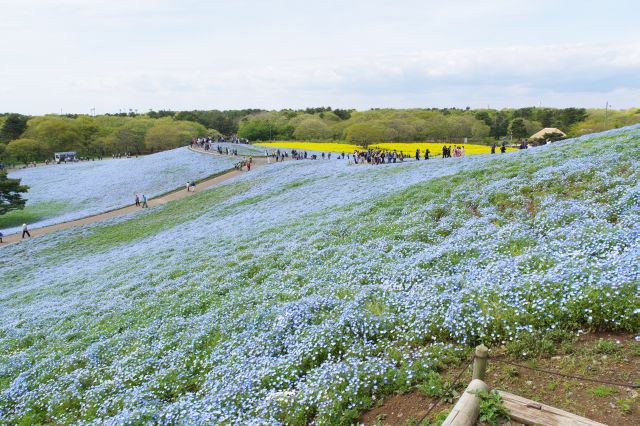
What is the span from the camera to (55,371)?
35.6 ft

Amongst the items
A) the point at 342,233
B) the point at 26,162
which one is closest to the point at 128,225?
the point at 342,233

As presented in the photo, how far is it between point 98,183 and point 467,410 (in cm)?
6348

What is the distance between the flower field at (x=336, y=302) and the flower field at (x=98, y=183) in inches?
1170

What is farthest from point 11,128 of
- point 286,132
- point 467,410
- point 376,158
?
point 467,410

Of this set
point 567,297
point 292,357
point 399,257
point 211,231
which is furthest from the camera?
point 211,231

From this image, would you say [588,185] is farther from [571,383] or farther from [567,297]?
[571,383]

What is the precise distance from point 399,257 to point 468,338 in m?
4.70

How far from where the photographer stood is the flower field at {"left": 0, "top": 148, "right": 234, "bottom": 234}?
47.7 meters

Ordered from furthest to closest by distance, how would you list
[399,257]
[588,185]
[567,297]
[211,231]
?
[211,231] < [588,185] < [399,257] < [567,297]

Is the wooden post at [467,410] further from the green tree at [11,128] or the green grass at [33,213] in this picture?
the green tree at [11,128]

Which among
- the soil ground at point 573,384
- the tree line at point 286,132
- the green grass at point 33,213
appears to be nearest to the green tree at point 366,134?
the tree line at point 286,132

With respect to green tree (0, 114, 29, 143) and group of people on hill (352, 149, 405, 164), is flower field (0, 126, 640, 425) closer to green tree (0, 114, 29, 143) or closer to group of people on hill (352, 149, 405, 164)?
group of people on hill (352, 149, 405, 164)

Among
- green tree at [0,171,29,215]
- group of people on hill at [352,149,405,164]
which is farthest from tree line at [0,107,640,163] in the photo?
group of people on hill at [352,149,405,164]

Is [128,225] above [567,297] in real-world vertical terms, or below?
below
